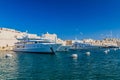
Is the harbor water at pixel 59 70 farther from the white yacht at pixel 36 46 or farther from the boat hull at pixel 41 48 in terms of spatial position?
the white yacht at pixel 36 46

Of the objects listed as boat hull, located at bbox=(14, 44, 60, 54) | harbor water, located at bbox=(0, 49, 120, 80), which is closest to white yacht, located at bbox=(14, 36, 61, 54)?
boat hull, located at bbox=(14, 44, 60, 54)

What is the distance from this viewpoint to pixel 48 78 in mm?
28531

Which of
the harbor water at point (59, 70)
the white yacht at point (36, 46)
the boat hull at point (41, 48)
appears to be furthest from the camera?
the white yacht at point (36, 46)

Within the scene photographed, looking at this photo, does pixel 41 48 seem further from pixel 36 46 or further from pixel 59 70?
pixel 59 70

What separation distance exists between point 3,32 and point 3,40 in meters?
7.00

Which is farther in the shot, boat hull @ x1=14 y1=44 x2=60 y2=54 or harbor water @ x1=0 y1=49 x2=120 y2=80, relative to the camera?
boat hull @ x1=14 y1=44 x2=60 y2=54

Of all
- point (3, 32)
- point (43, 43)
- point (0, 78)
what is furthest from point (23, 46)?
point (0, 78)

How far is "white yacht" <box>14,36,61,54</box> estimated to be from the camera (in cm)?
8331

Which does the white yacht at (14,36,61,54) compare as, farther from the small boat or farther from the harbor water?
the harbor water

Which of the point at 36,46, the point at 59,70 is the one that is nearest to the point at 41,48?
the point at 36,46

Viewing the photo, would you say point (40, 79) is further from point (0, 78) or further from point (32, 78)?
point (0, 78)

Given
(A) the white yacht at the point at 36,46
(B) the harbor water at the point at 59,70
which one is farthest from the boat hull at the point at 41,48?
(B) the harbor water at the point at 59,70

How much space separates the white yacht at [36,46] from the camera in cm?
8331

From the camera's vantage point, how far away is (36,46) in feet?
287
